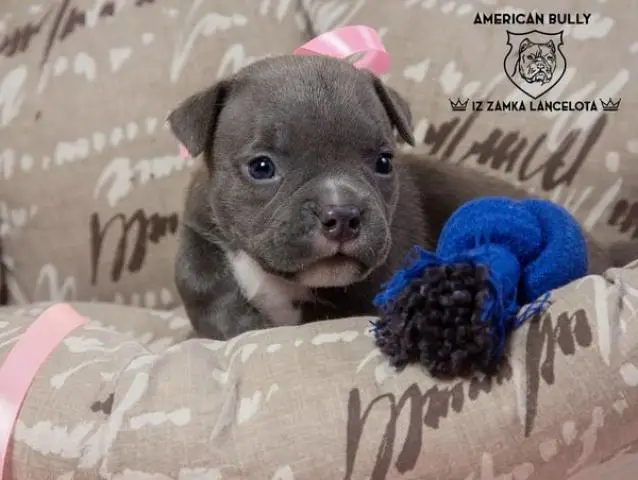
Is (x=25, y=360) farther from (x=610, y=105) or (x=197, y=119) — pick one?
(x=610, y=105)

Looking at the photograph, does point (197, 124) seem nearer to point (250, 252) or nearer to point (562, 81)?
point (250, 252)

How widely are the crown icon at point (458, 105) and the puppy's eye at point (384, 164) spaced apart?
1.75 ft

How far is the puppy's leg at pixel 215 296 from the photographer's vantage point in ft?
5.48

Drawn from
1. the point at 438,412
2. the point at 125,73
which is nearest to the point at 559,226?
the point at 438,412

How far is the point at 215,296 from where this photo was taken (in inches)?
66.1

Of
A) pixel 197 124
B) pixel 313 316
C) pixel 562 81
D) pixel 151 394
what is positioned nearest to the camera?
pixel 151 394

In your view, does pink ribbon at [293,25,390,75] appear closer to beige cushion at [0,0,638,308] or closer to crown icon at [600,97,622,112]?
beige cushion at [0,0,638,308]

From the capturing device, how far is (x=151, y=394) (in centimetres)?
120

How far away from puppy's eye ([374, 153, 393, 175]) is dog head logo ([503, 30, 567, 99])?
24.4 inches

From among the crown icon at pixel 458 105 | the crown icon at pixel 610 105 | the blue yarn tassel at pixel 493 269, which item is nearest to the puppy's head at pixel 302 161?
the blue yarn tassel at pixel 493 269

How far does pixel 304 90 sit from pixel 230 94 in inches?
7.1

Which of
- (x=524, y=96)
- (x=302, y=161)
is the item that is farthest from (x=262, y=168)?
(x=524, y=96)

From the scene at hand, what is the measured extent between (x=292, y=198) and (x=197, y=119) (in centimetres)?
28

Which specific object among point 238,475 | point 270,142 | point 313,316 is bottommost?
point 313,316
